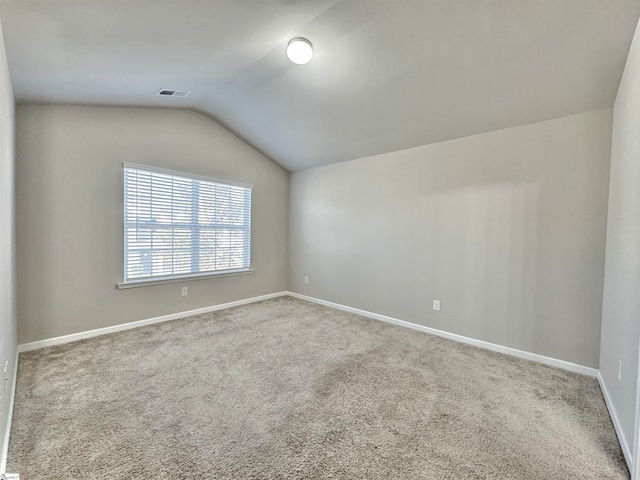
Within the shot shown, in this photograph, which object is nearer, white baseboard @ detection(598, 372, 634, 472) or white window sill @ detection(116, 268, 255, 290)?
white baseboard @ detection(598, 372, 634, 472)

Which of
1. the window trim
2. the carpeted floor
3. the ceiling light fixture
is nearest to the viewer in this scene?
the carpeted floor

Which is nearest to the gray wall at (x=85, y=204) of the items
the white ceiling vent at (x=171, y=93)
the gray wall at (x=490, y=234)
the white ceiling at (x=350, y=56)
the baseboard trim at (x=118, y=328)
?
the baseboard trim at (x=118, y=328)

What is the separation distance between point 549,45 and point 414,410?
273cm

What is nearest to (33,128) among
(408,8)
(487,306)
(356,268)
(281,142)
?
(281,142)

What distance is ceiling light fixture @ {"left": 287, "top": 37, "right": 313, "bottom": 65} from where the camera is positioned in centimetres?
220

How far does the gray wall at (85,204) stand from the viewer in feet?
9.02

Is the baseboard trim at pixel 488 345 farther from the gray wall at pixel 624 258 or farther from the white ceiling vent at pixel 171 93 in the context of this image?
the white ceiling vent at pixel 171 93

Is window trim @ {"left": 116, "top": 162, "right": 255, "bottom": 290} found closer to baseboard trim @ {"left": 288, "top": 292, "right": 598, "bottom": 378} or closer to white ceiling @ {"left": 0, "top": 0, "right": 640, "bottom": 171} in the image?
white ceiling @ {"left": 0, "top": 0, "right": 640, "bottom": 171}

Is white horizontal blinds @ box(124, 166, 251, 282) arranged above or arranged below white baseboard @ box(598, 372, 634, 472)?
above

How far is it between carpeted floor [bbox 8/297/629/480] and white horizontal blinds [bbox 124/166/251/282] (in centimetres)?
108

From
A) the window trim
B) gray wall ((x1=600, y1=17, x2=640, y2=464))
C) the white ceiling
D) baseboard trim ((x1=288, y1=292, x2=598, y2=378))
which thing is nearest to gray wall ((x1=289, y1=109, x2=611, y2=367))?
baseboard trim ((x1=288, y1=292, x2=598, y2=378))

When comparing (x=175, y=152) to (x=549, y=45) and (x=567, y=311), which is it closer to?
(x=549, y=45)

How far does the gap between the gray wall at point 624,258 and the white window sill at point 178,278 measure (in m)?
4.18

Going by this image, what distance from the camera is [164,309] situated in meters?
3.68
